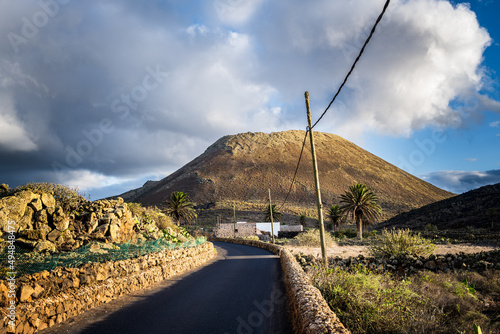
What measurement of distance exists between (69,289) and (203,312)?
3385mm

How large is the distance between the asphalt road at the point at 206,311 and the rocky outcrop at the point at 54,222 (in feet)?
10.4

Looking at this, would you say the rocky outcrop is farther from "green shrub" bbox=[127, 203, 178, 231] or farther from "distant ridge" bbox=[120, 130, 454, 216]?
"distant ridge" bbox=[120, 130, 454, 216]

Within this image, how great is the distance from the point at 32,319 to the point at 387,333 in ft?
23.9

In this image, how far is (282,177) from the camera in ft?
426

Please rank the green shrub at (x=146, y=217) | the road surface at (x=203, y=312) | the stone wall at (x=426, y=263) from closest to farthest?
the road surface at (x=203, y=312), the green shrub at (x=146, y=217), the stone wall at (x=426, y=263)

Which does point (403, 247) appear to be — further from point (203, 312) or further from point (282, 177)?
point (282, 177)

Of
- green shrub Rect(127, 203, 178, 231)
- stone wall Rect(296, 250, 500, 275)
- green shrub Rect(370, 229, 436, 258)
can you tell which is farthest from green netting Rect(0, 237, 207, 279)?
green shrub Rect(370, 229, 436, 258)

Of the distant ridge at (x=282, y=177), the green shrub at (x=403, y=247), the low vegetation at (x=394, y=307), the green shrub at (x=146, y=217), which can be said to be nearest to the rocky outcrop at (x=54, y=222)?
the green shrub at (x=146, y=217)

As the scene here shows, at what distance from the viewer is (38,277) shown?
21.1 feet

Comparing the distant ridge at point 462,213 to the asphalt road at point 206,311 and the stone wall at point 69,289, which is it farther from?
the stone wall at point 69,289

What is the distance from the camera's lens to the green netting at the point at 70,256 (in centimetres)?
664

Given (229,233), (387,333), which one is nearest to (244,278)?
(387,333)

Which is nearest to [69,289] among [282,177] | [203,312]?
[203,312]

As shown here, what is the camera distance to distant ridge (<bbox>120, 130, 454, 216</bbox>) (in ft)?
380
